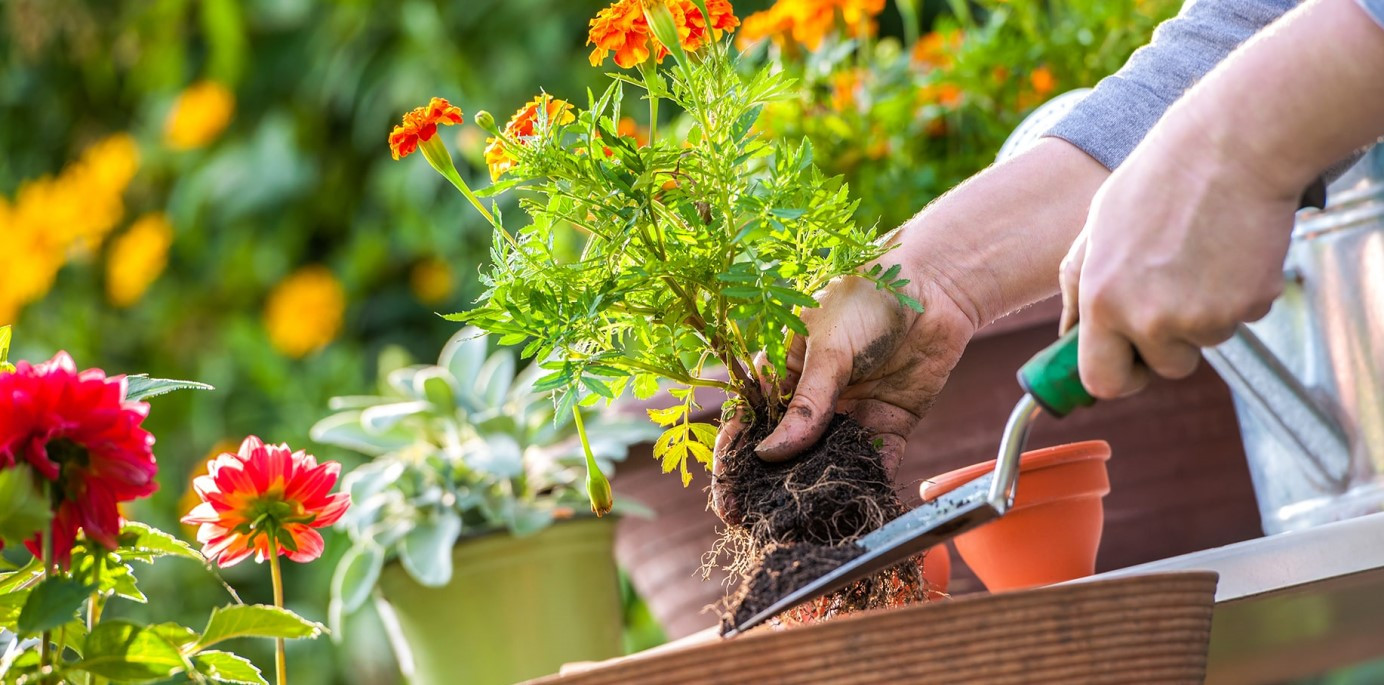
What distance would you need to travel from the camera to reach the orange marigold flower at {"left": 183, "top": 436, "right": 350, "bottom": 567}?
69 cm

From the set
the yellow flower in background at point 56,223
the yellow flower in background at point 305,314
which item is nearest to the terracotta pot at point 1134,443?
the yellow flower in background at point 305,314

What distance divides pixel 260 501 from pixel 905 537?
0.36 metres

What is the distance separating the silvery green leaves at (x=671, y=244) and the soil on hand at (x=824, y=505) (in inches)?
2.8

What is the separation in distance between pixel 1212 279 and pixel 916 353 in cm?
28

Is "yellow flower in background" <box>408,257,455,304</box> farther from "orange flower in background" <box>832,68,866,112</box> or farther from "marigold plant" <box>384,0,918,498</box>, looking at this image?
"marigold plant" <box>384,0,918,498</box>

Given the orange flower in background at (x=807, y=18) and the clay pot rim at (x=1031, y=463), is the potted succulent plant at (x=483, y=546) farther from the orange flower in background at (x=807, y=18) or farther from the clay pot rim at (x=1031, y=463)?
the clay pot rim at (x=1031, y=463)

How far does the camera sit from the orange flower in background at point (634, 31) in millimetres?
626

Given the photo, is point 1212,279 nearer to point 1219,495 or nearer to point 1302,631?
point 1302,631

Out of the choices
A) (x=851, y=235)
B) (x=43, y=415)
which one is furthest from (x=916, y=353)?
(x=43, y=415)

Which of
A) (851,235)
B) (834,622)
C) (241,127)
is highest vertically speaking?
(241,127)

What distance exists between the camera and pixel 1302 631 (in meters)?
0.70

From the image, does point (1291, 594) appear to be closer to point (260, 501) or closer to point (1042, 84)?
point (260, 501)

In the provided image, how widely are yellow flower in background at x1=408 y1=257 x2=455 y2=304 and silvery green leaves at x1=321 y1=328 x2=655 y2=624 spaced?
2.40 ft

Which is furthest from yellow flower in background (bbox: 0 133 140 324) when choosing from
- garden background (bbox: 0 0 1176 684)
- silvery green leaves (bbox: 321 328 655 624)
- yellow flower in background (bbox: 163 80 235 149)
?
silvery green leaves (bbox: 321 328 655 624)
